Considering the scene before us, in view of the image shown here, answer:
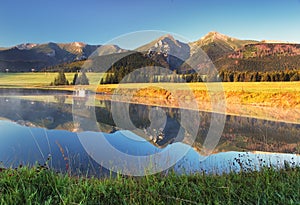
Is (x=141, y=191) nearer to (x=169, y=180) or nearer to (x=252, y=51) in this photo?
(x=169, y=180)

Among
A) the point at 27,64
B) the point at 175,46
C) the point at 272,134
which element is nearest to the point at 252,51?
the point at 27,64

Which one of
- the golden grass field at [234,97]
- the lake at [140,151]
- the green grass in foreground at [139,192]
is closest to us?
the green grass in foreground at [139,192]

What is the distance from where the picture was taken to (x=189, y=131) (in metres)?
9.54

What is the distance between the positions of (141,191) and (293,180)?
6.00 feet

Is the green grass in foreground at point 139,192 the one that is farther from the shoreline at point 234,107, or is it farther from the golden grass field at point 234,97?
the golden grass field at point 234,97

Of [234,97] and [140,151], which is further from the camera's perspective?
[234,97]

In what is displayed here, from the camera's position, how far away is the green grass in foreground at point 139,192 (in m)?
2.62

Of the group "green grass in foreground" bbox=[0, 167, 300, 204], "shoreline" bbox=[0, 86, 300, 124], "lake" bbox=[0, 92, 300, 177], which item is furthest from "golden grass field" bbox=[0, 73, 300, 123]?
"green grass in foreground" bbox=[0, 167, 300, 204]

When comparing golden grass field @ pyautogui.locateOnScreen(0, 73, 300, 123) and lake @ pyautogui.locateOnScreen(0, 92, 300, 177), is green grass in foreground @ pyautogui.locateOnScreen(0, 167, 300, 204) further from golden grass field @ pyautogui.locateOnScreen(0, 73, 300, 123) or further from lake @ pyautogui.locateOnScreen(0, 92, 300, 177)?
golden grass field @ pyautogui.locateOnScreen(0, 73, 300, 123)

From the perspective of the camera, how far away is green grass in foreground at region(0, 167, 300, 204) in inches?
103

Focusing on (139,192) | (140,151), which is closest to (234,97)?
(140,151)

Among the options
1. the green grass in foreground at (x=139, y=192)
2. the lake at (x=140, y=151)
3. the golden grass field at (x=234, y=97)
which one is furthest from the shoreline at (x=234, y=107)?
the green grass in foreground at (x=139, y=192)

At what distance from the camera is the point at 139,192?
9.39 feet

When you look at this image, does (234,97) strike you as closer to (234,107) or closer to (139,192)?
(234,107)
